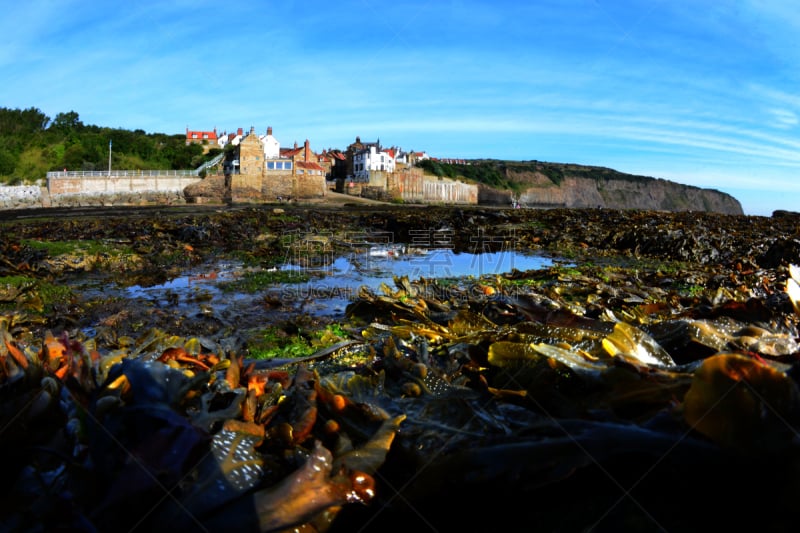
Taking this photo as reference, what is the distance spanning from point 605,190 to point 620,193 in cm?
360

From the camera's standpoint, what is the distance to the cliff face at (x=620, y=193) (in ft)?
304

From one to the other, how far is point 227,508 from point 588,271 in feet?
18.7

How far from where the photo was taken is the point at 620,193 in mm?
100625

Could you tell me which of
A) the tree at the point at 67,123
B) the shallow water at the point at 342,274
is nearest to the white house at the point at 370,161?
the tree at the point at 67,123

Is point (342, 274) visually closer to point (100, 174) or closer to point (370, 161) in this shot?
point (100, 174)

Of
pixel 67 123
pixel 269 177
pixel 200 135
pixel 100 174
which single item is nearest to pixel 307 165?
pixel 269 177

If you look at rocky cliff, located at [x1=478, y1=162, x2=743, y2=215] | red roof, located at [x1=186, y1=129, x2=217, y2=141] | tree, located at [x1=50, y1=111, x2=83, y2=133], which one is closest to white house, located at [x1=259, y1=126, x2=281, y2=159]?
red roof, located at [x1=186, y1=129, x2=217, y2=141]

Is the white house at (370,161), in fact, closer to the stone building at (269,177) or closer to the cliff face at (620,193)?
the stone building at (269,177)

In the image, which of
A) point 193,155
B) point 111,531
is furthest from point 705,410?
point 193,155

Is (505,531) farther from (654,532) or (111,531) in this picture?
(111,531)

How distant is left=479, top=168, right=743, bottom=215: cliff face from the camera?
92750 mm

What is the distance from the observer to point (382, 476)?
1192mm

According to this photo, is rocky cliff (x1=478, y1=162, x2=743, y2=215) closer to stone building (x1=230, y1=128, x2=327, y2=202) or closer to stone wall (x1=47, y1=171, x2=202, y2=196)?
stone building (x1=230, y1=128, x2=327, y2=202)

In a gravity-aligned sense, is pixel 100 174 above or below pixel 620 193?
below
